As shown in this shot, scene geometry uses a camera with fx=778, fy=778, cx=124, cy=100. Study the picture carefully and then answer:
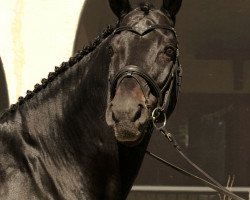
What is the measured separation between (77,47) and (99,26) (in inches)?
49.9

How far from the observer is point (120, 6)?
3.12 meters

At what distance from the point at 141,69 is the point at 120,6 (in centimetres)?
35

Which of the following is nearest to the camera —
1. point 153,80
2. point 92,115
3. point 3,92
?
point 153,80

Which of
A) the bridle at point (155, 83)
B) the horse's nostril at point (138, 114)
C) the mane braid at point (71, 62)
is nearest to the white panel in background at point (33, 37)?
the mane braid at point (71, 62)

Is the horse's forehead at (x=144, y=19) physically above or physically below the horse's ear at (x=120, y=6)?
below

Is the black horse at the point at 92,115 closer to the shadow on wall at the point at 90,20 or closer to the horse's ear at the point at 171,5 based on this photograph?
the horse's ear at the point at 171,5

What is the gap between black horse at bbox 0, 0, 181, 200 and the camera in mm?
2926

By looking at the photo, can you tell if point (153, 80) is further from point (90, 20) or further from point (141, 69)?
point (90, 20)

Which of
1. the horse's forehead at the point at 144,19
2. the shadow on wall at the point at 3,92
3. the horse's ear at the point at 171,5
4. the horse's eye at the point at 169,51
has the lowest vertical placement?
the horse's eye at the point at 169,51

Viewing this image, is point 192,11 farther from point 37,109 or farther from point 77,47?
point 37,109

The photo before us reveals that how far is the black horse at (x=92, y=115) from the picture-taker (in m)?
2.93

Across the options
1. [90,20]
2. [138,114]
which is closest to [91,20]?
[90,20]

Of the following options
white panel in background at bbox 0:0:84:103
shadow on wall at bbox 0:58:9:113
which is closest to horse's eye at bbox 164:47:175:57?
white panel in background at bbox 0:0:84:103

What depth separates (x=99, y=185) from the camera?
9.83 feet
